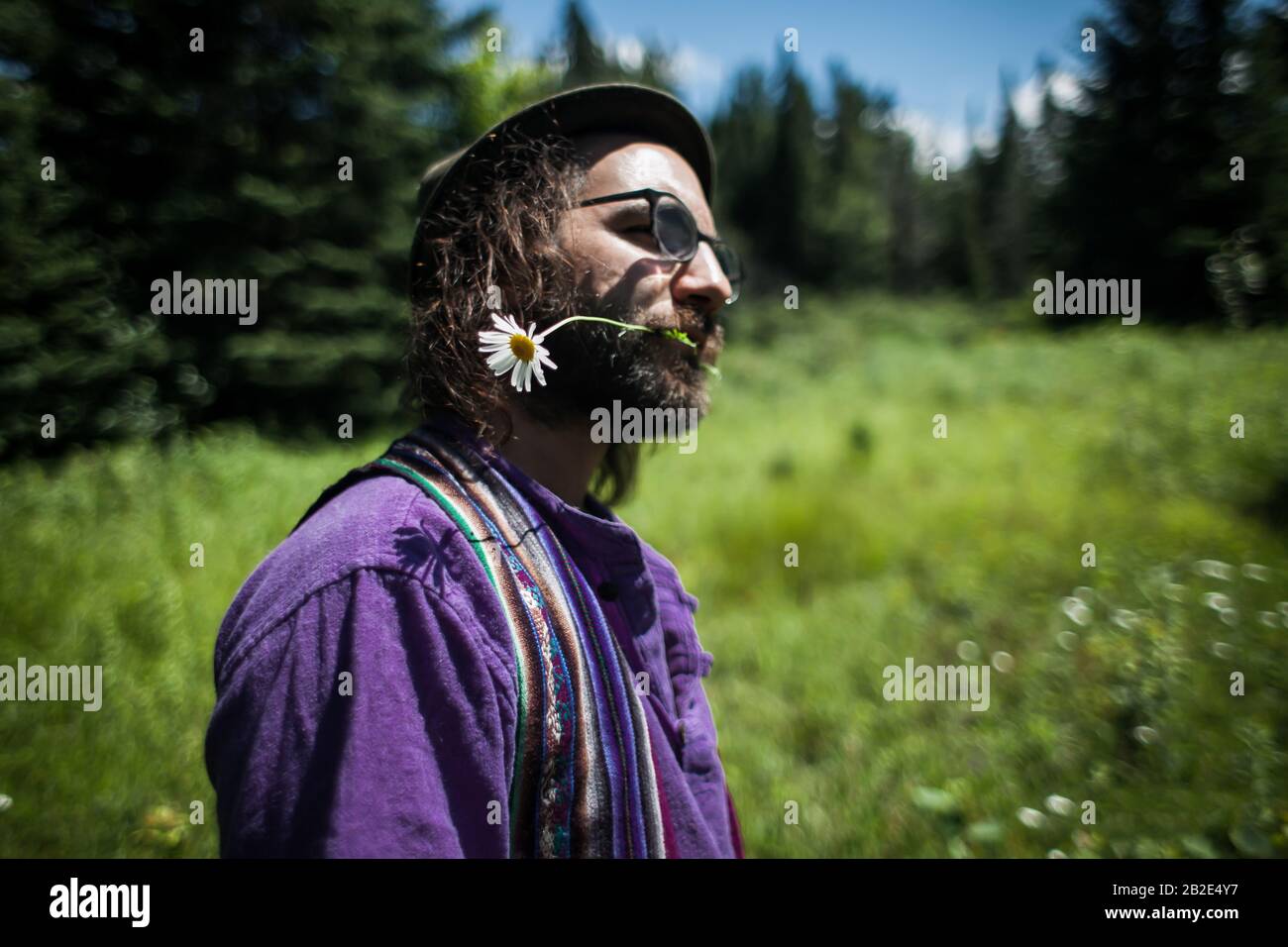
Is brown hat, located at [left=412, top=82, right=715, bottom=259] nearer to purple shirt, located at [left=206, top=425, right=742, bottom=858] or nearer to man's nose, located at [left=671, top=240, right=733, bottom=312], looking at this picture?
man's nose, located at [left=671, top=240, right=733, bottom=312]

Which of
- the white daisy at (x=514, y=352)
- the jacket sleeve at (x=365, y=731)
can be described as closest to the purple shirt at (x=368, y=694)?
the jacket sleeve at (x=365, y=731)

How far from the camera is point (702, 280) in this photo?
4.87 feet

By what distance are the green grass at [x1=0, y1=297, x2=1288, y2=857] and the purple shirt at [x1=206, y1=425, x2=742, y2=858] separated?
8.35 feet

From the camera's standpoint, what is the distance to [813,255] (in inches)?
1457

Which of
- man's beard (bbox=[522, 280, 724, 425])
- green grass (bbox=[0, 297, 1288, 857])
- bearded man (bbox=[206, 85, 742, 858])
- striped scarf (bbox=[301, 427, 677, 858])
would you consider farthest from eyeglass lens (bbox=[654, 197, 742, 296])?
green grass (bbox=[0, 297, 1288, 857])

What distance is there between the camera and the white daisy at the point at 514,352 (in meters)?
1.22

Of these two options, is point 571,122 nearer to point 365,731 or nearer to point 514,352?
point 514,352

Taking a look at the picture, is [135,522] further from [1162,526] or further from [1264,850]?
[1162,526]

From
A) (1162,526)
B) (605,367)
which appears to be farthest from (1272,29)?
(605,367)

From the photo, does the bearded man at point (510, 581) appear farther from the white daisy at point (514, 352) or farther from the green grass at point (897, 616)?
the green grass at point (897, 616)

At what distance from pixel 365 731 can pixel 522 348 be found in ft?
2.50

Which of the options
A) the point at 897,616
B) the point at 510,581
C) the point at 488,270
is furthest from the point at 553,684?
the point at 897,616

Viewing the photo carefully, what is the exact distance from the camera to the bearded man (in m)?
0.81

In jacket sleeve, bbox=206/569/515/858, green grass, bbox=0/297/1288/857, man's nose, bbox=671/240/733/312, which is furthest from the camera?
green grass, bbox=0/297/1288/857
